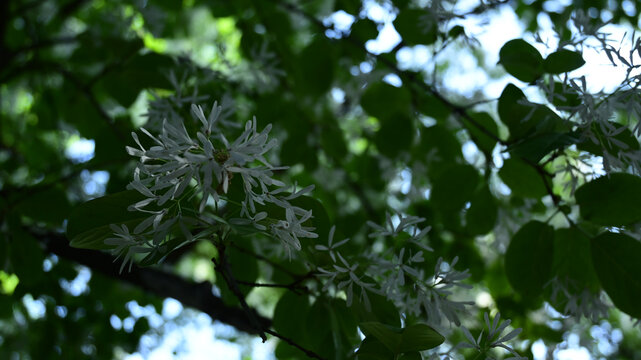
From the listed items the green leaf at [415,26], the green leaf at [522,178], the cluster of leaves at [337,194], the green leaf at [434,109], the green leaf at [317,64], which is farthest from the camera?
the green leaf at [317,64]

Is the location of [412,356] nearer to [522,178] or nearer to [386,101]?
[522,178]

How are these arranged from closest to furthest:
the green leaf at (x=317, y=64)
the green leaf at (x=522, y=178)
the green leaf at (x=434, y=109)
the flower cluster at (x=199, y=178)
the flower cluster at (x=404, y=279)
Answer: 1. the flower cluster at (x=199, y=178)
2. the flower cluster at (x=404, y=279)
3. the green leaf at (x=522, y=178)
4. the green leaf at (x=434, y=109)
5. the green leaf at (x=317, y=64)

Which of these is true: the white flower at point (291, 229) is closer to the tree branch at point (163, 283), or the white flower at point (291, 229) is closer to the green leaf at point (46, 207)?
the tree branch at point (163, 283)

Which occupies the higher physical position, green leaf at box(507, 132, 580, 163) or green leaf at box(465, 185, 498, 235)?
green leaf at box(507, 132, 580, 163)

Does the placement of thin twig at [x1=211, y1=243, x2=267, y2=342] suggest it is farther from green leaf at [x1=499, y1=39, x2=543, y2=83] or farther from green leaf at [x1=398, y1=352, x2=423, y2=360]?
green leaf at [x1=499, y1=39, x2=543, y2=83]

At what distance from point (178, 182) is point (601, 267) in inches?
26.5

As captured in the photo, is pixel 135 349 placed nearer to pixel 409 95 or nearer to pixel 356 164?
pixel 356 164

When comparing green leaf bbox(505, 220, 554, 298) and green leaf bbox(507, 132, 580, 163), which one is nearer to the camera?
green leaf bbox(507, 132, 580, 163)

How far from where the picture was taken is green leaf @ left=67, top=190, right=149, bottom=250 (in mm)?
680

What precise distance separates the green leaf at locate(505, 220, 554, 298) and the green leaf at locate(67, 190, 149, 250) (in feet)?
2.10

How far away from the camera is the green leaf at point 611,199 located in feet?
2.73

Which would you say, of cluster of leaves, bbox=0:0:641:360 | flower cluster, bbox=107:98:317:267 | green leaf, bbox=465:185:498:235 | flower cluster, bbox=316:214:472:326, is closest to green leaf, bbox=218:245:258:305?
cluster of leaves, bbox=0:0:641:360

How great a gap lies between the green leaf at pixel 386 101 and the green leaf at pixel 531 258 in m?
0.65

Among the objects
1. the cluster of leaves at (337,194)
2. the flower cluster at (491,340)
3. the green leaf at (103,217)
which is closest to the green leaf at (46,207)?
the cluster of leaves at (337,194)
